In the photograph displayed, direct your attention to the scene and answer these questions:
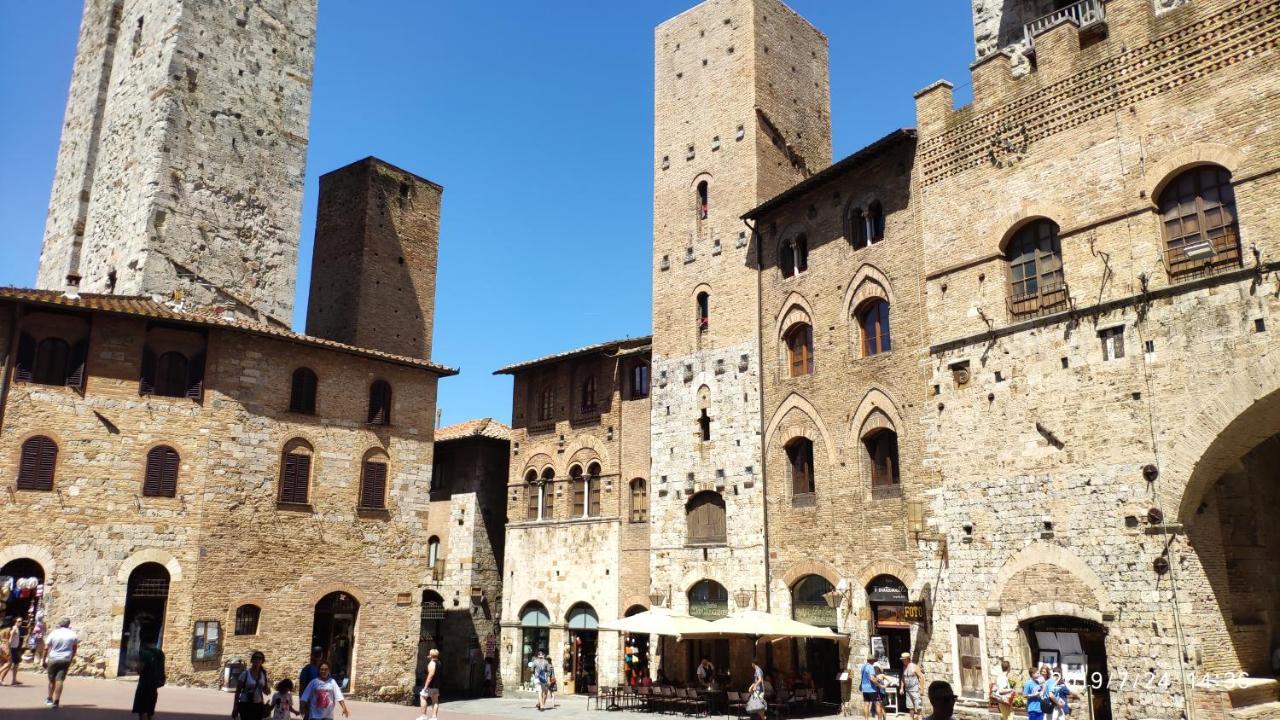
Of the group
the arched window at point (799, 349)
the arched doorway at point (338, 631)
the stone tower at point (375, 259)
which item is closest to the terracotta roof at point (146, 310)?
the stone tower at point (375, 259)

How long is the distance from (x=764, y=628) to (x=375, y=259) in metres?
17.9

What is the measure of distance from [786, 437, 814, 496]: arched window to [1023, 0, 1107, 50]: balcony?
1051 centimetres

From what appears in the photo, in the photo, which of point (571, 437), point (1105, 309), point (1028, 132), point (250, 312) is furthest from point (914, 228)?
point (250, 312)

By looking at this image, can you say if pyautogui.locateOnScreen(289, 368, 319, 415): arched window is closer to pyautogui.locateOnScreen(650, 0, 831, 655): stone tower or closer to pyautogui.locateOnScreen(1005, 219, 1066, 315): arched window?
pyautogui.locateOnScreen(650, 0, 831, 655): stone tower

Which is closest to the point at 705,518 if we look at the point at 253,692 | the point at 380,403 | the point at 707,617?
the point at 707,617

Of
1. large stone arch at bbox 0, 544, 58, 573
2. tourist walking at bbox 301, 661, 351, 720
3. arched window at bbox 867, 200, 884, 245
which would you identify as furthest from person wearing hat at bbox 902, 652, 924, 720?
large stone arch at bbox 0, 544, 58, 573

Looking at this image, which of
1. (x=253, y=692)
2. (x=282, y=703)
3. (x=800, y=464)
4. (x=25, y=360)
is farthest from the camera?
(x=800, y=464)

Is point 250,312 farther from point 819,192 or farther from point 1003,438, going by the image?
point 1003,438

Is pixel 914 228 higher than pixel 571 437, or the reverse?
pixel 914 228

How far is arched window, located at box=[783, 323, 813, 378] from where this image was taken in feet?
77.8

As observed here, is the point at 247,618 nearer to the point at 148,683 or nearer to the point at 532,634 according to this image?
the point at 532,634

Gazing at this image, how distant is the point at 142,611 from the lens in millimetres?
21609

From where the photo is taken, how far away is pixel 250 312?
27.6 meters

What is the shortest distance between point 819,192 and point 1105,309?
8819 mm
